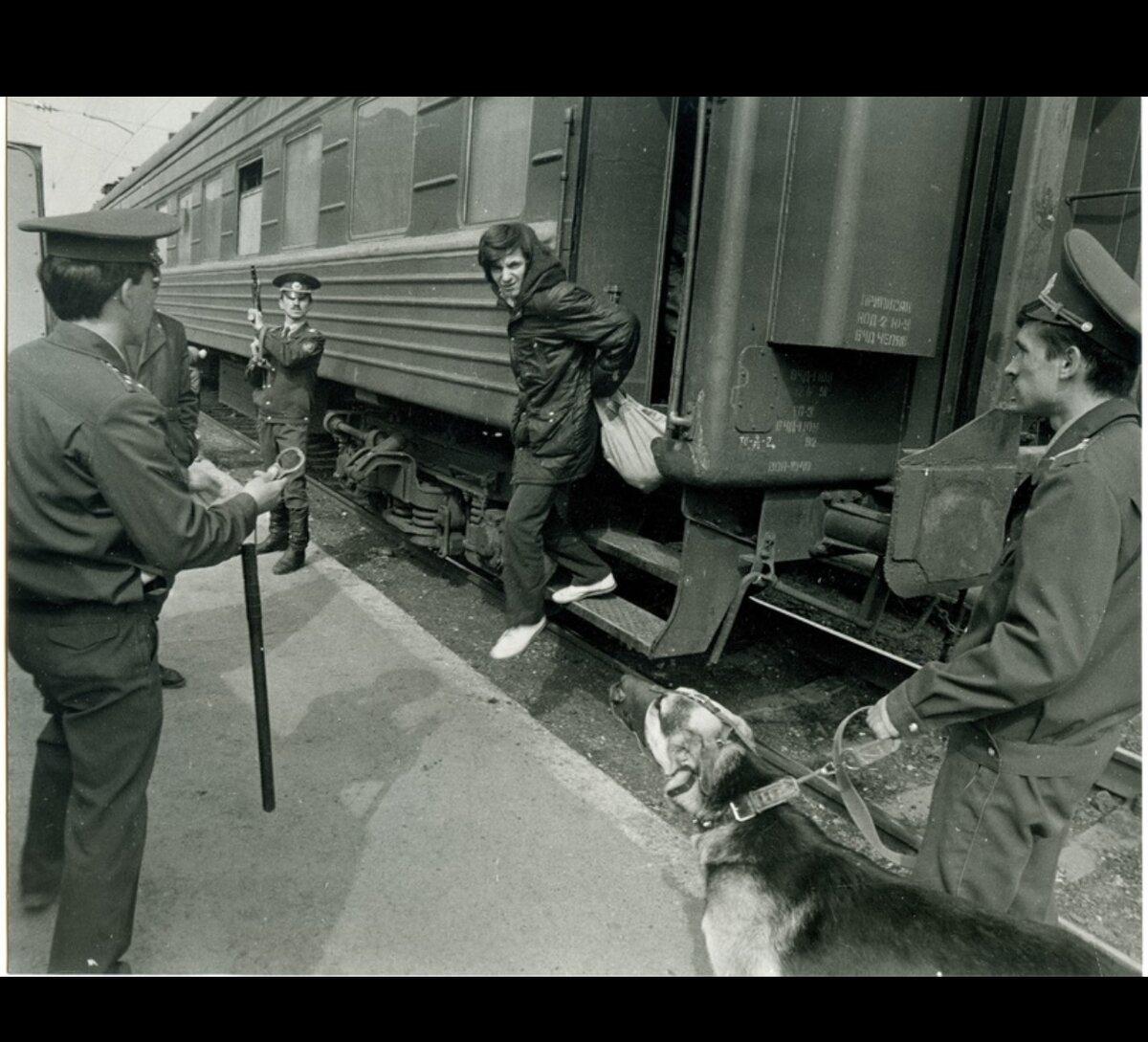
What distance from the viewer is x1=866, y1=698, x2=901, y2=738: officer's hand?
199 cm

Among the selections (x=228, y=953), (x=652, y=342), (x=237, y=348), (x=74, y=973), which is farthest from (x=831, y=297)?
(x=237, y=348)

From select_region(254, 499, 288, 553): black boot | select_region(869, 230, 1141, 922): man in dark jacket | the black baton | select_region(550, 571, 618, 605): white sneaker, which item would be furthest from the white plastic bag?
select_region(254, 499, 288, 553): black boot

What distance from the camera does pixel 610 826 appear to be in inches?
122

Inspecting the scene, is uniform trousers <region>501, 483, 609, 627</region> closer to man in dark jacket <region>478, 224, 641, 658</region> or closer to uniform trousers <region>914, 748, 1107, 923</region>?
man in dark jacket <region>478, 224, 641, 658</region>

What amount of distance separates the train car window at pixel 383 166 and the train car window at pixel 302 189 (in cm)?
90

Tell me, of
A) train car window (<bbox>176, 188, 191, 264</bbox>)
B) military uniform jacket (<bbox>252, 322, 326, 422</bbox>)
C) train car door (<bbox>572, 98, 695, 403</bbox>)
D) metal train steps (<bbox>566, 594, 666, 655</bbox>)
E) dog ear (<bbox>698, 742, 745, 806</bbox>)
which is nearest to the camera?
dog ear (<bbox>698, 742, 745, 806</bbox>)

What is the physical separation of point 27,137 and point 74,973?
227cm

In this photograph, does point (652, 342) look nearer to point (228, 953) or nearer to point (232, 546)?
point (232, 546)

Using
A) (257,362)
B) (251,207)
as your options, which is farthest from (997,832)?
(251,207)

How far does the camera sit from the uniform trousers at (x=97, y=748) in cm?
208

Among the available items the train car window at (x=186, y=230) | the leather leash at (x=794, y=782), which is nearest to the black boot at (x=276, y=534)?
the leather leash at (x=794, y=782)

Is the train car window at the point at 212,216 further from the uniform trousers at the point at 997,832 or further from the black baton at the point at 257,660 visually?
the uniform trousers at the point at 997,832

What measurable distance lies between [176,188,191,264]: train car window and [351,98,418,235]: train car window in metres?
6.28
